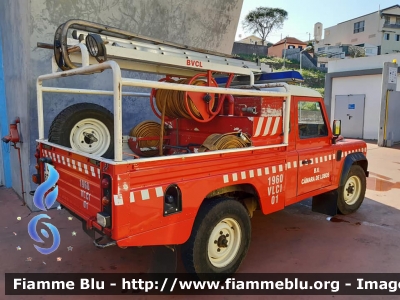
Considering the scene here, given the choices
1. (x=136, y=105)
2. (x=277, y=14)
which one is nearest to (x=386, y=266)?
(x=136, y=105)

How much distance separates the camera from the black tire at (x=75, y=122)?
3803mm

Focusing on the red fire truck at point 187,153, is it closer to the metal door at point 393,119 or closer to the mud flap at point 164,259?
the mud flap at point 164,259

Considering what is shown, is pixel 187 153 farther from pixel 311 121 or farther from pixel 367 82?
pixel 367 82

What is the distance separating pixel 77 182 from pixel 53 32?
2.96 metres

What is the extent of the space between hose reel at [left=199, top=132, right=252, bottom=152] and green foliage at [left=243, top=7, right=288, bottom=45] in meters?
59.7

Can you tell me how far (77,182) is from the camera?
314 centimetres

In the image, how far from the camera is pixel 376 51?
35.2 meters

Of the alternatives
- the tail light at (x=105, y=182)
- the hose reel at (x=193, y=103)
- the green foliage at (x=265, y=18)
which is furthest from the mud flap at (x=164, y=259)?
the green foliage at (x=265, y=18)

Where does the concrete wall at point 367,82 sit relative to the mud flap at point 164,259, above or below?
above

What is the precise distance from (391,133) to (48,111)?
12.4 meters

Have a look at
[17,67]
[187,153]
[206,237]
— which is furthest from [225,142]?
[17,67]

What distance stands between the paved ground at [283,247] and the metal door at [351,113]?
1028cm

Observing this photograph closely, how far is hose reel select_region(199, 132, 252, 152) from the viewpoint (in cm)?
330

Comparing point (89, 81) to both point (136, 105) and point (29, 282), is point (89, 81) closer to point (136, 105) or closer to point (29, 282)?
point (136, 105)
